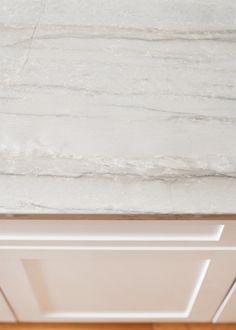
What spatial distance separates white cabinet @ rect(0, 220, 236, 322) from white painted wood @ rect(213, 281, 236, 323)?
0.02 m

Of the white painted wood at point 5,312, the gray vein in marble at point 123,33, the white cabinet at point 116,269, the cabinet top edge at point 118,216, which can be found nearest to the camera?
the cabinet top edge at point 118,216

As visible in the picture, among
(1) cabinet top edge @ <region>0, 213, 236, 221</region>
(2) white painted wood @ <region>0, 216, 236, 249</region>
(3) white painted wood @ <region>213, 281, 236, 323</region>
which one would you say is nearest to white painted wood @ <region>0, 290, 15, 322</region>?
(2) white painted wood @ <region>0, 216, 236, 249</region>

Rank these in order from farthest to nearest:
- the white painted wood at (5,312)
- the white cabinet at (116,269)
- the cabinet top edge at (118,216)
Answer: the white painted wood at (5,312) < the white cabinet at (116,269) < the cabinet top edge at (118,216)

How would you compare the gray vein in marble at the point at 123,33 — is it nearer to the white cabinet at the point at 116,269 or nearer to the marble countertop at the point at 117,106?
the marble countertop at the point at 117,106

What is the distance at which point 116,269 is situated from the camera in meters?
0.85

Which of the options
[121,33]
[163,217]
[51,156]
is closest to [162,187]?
[163,217]

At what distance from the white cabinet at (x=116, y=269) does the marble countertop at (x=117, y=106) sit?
0.28ft

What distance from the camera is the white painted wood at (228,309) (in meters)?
0.95

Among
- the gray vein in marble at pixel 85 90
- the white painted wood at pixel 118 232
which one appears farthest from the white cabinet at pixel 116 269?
the gray vein in marble at pixel 85 90

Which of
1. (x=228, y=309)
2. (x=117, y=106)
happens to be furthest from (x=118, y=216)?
(x=228, y=309)

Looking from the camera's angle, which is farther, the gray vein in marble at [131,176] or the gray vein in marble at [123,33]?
the gray vein in marble at [123,33]

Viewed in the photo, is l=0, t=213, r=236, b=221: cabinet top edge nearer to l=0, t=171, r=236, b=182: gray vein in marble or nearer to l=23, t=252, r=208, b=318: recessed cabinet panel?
l=0, t=171, r=236, b=182: gray vein in marble

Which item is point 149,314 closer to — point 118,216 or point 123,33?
point 118,216

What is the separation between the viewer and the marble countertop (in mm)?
627
